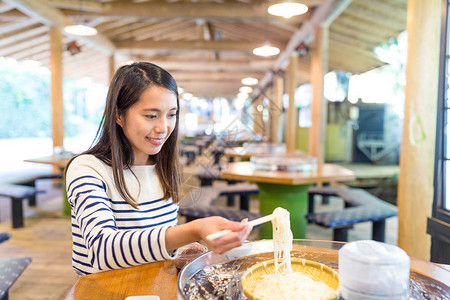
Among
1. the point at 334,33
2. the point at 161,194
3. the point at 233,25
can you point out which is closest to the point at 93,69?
the point at 233,25

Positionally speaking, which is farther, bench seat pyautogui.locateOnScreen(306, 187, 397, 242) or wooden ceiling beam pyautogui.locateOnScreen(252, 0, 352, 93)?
wooden ceiling beam pyautogui.locateOnScreen(252, 0, 352, 93)

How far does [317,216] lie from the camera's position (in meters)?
3.09

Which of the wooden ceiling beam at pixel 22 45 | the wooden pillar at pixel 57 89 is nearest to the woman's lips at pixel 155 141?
the wooden pillar at pixel 57 89

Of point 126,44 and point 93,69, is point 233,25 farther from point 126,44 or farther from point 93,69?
point 93,69

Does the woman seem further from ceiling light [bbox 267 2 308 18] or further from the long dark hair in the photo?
ceiling light [bbox 267 2 308 18]

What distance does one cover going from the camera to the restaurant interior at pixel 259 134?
1171 mm

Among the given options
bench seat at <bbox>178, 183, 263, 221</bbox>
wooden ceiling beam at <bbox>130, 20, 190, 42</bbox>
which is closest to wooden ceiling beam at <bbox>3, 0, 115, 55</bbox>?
wooden ceiling beam at <bbox>130, 20, 190, 42</bbox>

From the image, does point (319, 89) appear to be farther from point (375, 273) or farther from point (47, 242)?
point (375, 273)

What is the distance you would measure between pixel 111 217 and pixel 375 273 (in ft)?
2.51

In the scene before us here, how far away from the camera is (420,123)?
8.25 ft

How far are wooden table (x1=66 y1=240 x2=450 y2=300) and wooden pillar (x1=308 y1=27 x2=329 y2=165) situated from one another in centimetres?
567

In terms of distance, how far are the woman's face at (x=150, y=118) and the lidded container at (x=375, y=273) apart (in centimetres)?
77

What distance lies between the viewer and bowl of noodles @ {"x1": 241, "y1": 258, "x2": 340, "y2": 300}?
841 mm

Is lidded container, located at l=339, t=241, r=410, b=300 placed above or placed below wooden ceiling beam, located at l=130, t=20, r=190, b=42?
below
